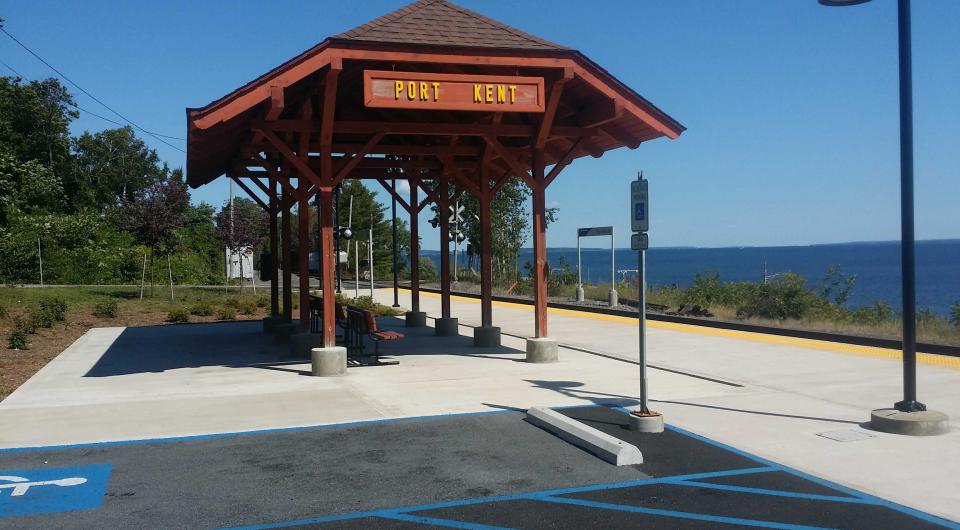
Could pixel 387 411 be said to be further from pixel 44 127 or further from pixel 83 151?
pixel 83 151

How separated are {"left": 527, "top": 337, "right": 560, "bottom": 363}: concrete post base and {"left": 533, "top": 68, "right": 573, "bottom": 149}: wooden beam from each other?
314 centimetres

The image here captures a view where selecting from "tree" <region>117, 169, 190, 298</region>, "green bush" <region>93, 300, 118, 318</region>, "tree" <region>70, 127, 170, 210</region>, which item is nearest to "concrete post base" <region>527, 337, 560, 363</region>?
"green bush" <region>93, 300, 118, 318</region>

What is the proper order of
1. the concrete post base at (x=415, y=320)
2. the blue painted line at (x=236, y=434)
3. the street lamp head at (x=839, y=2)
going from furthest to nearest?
the concrete post base at (x=415, y=320)
the street lamp head at (x=839, y=2)
the blue painted line at (x=236, y=434)

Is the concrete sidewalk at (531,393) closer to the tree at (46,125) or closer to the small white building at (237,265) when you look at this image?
the small white building at (237,265)

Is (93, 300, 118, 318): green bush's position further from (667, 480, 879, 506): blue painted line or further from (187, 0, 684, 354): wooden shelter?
(667, 480, 879, 506): blue painted line

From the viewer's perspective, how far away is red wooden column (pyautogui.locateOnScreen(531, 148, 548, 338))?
13.1 metres

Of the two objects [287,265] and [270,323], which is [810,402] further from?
[270,323]

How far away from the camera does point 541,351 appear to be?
12742 millimetres

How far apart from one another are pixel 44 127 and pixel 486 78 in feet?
200

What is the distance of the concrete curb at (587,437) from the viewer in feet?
22.4

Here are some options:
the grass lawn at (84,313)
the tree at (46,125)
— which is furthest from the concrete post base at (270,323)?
the tree at (46,125)

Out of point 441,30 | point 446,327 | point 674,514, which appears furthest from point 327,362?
point 674,514

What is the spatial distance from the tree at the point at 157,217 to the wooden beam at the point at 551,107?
60.1 feet

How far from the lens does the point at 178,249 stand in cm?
2925
